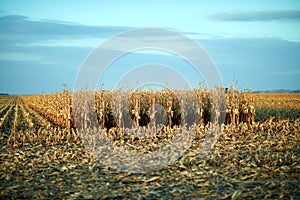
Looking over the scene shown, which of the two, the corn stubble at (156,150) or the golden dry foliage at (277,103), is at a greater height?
the golden dry foliage at (277,103)

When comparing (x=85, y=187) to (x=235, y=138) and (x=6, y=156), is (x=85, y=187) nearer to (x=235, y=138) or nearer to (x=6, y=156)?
(x=6, y=156)

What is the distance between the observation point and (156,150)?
31.0 feet

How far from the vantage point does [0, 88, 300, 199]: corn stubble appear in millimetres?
6152

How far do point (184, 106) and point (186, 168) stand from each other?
280 inches

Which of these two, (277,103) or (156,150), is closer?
(156,150)

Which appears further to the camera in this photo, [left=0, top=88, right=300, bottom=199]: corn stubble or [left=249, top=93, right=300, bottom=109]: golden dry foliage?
[left=249, top=93, right=300, bottom=109]: golden dry foliage

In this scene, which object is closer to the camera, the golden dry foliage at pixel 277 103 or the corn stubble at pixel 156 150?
the corn stubble at pixel 156 150

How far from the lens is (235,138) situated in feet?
35.9

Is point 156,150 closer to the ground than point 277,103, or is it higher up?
closer to the ground

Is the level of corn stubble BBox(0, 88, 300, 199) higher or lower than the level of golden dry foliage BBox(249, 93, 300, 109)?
lower

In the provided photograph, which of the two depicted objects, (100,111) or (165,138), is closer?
(165,138)

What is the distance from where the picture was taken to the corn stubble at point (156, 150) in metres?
6.15

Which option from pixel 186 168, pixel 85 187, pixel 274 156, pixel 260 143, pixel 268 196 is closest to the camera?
pixel 268 196

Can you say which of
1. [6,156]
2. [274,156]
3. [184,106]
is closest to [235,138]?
[274,156]
